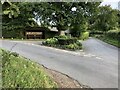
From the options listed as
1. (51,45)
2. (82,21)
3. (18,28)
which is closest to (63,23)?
(82,21)

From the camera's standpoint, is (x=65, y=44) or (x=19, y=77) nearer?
(x=19, y=77)

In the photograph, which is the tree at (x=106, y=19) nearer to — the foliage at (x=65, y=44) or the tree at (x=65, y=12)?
the tree at (x=65, y=12)

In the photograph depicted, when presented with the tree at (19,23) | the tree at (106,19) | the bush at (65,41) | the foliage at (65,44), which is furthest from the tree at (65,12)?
the tree at (106,19)

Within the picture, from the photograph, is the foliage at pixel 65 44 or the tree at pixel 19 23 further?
the tree at pixel 19 23

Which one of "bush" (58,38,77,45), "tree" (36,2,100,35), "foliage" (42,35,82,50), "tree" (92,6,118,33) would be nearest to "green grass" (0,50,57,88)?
"foliage" (42,35,82,50)

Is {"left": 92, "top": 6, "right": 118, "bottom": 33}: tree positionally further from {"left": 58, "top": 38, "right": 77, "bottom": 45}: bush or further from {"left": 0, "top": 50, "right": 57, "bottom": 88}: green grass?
{"left": 0, "top": 50, "right": 57, "bottom": 88}: green grass

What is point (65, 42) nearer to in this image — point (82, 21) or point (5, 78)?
point (82, 21)

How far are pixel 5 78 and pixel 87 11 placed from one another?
38.7m

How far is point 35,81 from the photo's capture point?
7695 mm

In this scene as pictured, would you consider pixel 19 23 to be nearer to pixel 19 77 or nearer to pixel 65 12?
pixel 65 12

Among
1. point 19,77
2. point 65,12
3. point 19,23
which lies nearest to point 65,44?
point 65,12

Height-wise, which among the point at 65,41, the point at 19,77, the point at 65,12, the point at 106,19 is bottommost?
the point at 65,41

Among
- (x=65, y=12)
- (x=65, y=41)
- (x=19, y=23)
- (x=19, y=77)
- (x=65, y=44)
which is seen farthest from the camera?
(x=19, y=23)

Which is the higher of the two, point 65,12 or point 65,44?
point 65,12
